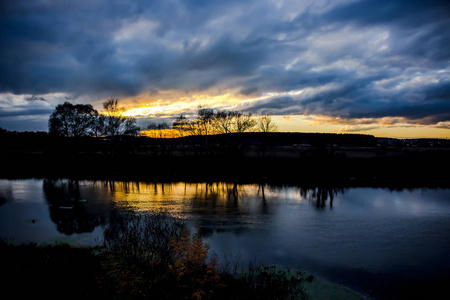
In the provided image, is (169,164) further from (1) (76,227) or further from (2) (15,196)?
(1) (76,227)

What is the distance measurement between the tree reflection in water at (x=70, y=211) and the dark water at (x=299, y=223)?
3.6 inches

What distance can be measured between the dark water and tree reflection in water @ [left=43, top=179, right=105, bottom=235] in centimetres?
9

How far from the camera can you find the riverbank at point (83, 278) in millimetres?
9657

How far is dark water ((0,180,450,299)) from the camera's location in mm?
14039

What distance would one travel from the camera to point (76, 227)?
20953 millimetres

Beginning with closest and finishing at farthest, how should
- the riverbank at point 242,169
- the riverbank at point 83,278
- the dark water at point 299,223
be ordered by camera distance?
the riverbank at point 83,278 < the dark water at point 299,223 < the riverbank at point 242,169

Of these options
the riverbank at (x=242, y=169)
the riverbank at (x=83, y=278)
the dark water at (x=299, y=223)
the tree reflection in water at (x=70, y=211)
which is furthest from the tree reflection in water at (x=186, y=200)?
the riverbank at (x=242, y=169)

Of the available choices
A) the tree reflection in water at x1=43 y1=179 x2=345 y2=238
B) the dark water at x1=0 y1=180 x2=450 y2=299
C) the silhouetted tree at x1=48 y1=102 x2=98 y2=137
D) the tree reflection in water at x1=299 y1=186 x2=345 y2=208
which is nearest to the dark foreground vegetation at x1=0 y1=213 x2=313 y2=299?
the dark water at x1=0 y1=180 x2=450 y2=299

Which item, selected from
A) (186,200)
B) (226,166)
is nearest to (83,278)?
(186,200)

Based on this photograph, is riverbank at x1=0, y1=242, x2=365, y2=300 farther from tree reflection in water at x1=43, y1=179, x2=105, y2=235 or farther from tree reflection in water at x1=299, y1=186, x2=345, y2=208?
tree reflection in water at x1=299, y1=186, x2=345, y2=208

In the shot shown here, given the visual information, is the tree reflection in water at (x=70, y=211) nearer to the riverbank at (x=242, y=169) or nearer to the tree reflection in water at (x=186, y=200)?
the tree reflection in water at (x=186, y=200)

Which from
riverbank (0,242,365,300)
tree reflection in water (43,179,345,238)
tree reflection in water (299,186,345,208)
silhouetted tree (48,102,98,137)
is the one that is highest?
silhouetted tree (48,102,98,137)

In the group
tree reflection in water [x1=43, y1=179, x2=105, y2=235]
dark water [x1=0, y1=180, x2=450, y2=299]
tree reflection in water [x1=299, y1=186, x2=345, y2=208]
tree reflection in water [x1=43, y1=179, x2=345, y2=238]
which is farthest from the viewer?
tree reflection in water [x1=299, y1=186, x2=345, y2=208]

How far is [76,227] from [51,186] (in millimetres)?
25734
